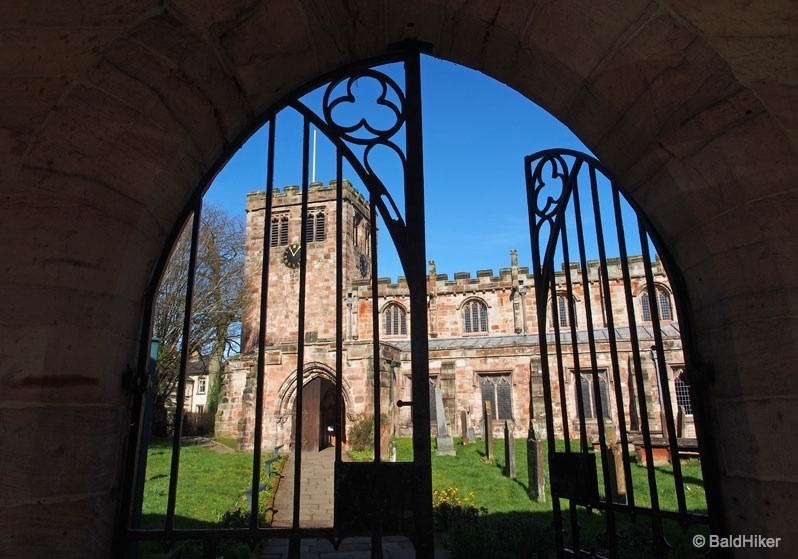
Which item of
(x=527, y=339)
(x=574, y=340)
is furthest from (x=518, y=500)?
(x=527, y=339)

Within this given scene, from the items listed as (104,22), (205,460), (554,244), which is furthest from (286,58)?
(205,460)

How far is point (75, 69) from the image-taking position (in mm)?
1779

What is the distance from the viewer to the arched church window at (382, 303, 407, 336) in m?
29.8

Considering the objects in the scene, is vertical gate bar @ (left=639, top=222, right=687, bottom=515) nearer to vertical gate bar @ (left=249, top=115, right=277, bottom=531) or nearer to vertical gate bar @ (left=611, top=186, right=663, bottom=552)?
vertical gate bar @ (left=611, top=186, right=663, bottom=552)

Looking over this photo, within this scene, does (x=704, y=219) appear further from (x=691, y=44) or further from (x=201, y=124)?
(x=201, y=124)

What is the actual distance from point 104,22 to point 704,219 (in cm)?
229

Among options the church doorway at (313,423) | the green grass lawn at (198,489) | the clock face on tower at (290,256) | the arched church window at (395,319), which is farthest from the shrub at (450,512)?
the clock face on tower at (290,256)

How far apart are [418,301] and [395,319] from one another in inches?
1101

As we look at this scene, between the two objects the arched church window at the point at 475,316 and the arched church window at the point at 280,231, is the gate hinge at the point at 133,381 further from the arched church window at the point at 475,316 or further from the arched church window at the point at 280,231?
the arched church window at the point at 280,231

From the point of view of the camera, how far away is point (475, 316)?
29812 mm

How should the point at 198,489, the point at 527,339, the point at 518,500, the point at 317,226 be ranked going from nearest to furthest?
the point at 518,500, the point at 198,489, the point at 527,339, the point at 317,226

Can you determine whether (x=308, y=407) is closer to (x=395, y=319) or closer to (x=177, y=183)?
(x=395, y=319)

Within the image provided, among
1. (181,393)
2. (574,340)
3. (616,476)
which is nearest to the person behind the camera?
(181,393)

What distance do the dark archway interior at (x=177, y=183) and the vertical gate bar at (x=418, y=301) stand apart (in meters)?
0.52
